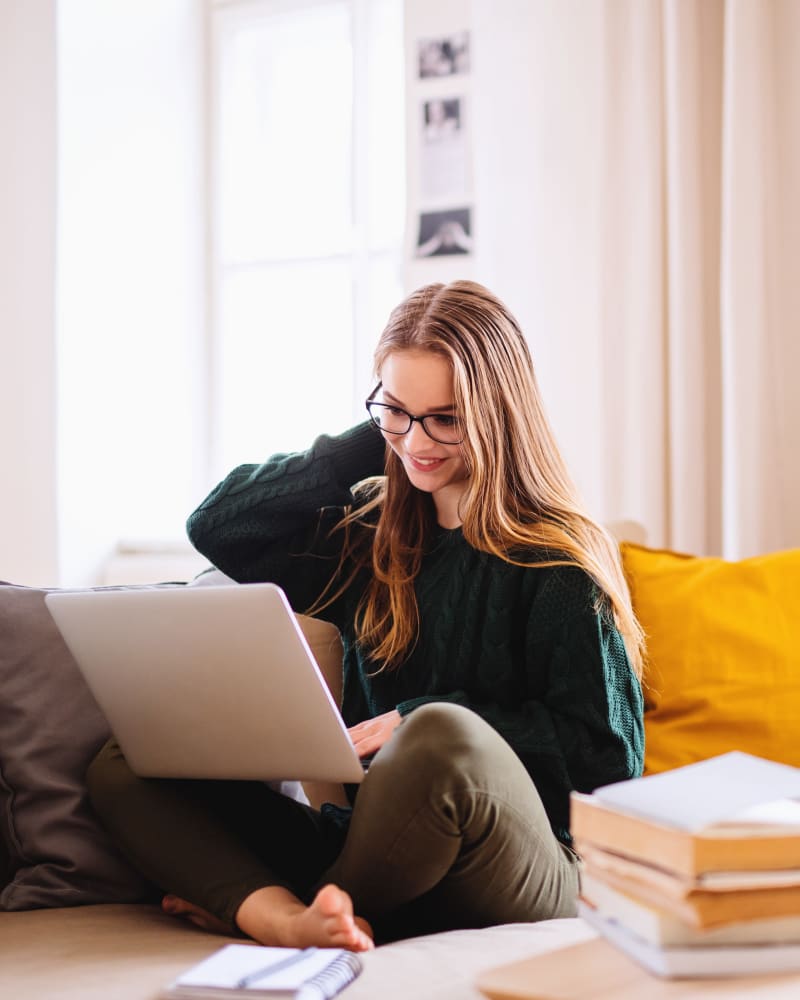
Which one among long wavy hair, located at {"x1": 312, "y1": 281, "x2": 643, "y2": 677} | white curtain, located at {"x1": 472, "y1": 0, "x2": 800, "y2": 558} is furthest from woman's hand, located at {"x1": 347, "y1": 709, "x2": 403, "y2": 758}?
white curtain, located at {"x1": 472, "y1": 0, "x2": 800, "y2": 558}

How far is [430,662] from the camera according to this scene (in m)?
1.45

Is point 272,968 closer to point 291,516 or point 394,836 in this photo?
point 394,836

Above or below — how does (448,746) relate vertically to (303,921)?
above

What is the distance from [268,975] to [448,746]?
25cm

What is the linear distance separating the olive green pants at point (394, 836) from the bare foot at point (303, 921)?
A: 0.07ft

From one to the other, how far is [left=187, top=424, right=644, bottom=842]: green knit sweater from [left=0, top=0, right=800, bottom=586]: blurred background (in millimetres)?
736

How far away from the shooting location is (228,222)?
9.79ft

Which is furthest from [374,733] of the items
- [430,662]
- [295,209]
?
[295,209]

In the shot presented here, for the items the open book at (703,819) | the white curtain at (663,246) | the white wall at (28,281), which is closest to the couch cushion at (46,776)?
the open book at (703,819)

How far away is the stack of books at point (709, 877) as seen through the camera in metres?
0.76

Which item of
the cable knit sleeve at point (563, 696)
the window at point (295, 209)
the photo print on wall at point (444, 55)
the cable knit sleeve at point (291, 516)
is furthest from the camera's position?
the window at point (295, 209)

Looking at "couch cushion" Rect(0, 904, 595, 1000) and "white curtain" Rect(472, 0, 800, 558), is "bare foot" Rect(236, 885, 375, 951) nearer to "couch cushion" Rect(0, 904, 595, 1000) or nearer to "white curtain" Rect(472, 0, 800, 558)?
"couch cushion" Rect(0, 904, 595, 1000)

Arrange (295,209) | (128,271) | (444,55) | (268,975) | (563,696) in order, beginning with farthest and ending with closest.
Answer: (295,209)
(128,271)
(444,55)
(563,696)
(268,975)

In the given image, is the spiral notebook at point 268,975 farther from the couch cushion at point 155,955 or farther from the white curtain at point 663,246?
the white curtain at point 663,246
